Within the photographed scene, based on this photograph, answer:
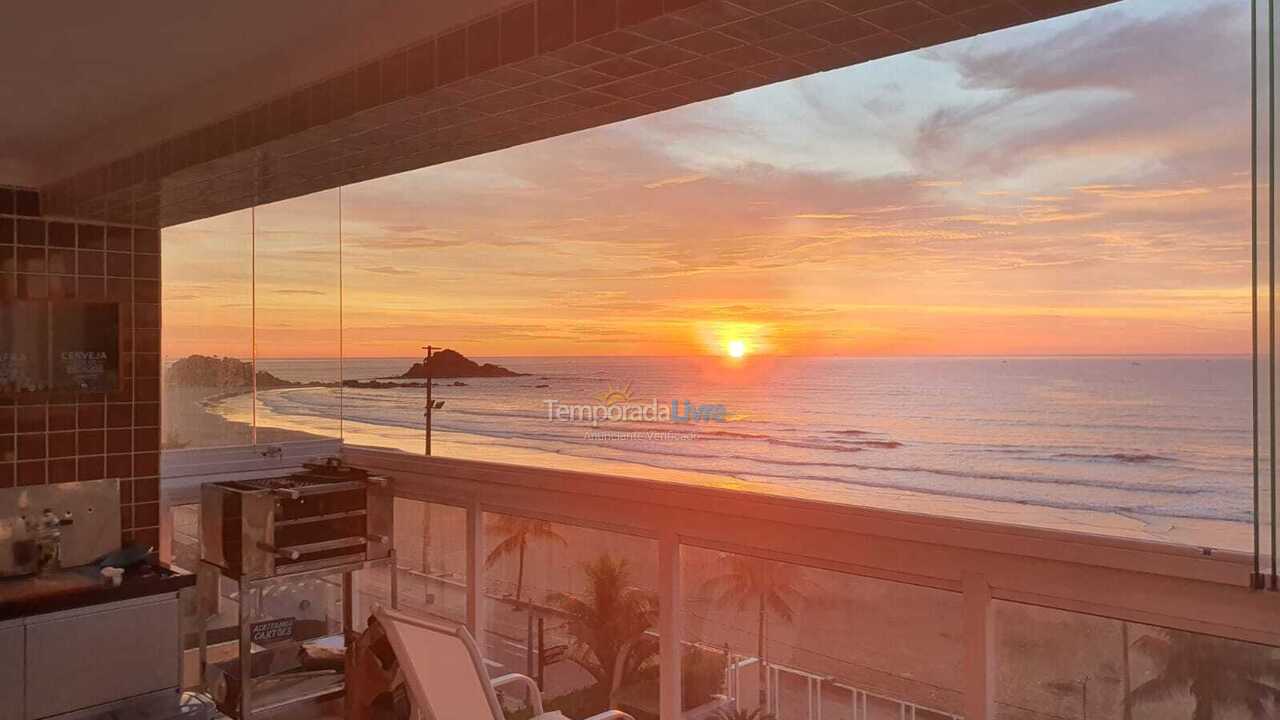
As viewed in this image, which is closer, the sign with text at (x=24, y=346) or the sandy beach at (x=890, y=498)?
the sign with text at (x=24, y=346)

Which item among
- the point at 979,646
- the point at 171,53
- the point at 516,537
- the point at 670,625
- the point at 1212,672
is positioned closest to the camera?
the point at 1212,672

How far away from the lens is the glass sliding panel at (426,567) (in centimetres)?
390

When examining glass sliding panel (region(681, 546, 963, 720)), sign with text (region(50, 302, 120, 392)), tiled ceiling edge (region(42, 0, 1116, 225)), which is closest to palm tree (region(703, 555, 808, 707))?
glass sliding panel (region(681, 546, 963, 720))

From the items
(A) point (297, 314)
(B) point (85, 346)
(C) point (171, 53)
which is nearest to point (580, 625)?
(A) point (297, 314)

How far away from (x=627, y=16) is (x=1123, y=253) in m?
14.4

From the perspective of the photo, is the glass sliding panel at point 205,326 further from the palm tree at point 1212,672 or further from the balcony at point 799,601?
the palm tree at point 1212,672

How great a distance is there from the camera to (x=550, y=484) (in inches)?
133

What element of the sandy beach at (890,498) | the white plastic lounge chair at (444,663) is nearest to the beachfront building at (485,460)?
the white plastic lounge chair at (444,663)

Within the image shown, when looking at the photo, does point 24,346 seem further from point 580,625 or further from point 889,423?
point 889,423

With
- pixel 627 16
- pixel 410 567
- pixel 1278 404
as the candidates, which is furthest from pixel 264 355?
pixel 1278 404

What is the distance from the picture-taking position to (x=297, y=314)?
4.21 meters

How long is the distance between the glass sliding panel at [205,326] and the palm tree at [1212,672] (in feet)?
12.3

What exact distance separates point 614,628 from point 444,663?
1971 millimetres

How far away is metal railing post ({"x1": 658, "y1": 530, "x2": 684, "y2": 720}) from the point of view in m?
2.96
